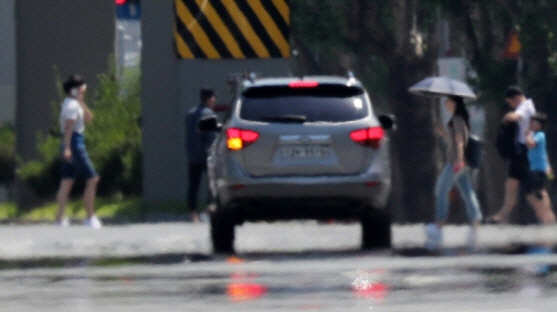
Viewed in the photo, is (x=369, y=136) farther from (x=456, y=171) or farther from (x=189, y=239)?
(x=189, y=239)

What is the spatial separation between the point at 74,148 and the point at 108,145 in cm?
464

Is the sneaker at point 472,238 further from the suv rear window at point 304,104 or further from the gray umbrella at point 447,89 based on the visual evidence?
the suv rear window at point 304,104

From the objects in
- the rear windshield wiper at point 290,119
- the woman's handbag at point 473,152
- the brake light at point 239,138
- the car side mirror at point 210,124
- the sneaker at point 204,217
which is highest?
the rear windshield wiper at point 290,119

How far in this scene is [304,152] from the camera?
15938mm

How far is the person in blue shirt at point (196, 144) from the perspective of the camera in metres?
21.5

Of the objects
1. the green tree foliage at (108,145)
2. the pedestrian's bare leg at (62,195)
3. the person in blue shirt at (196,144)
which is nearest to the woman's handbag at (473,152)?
the person in blue shirt at (196,144)

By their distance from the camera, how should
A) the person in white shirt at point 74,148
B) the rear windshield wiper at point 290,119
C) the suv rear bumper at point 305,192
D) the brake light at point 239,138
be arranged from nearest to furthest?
the suv rear bumper at point 305,192 < the brake light at point 239,138 < the rear windshield wiper at point 290,119 < the person in white shirt at point 74,148

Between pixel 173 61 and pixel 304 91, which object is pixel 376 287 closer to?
pixel 304 91

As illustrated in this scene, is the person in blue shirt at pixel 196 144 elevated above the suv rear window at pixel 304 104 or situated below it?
below

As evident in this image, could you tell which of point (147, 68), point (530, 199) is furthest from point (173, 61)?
point (530, 199)

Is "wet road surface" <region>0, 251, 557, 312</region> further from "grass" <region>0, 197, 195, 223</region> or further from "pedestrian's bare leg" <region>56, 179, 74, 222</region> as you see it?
"grass" <region>0, 197, 195, 223</region>

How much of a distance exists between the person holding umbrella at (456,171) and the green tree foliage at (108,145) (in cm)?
716

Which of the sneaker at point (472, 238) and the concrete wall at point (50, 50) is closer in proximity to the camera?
the sneaker at point (472, 238)

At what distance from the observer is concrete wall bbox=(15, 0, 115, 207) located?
2727cm
